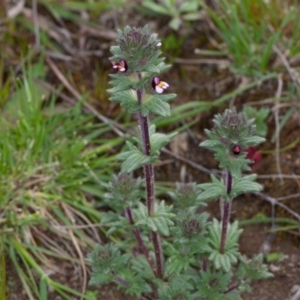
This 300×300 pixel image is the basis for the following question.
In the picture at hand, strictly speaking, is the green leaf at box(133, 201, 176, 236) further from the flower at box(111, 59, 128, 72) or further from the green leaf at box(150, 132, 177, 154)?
the flower at box(111, 59, 128, 72)

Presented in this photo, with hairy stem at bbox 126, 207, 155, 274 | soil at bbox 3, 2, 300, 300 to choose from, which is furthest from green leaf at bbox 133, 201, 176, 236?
soil at bbox 3, 2, 300, 300

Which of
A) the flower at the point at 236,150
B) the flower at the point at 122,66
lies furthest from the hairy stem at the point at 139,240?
the flower at the point at 122,66

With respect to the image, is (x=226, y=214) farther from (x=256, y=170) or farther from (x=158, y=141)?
(x=256, y=170)

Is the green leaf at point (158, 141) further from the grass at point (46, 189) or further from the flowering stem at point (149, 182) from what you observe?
the grass at point (46, 189)

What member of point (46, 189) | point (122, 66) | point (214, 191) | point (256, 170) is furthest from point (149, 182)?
point (256, 170)

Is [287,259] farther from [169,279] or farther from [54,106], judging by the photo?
[54,106]

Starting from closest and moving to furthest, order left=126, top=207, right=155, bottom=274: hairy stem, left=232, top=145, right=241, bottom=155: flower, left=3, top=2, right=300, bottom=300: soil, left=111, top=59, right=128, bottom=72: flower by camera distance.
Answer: left=111, top=59, right=128, bottom=72: flower
left=232, top=145, right=241, bottom=155: flower
left=126, top=207, right=155, bottom=274: hairy stem
left=3, top=2, right=300, bottom=300: soil
